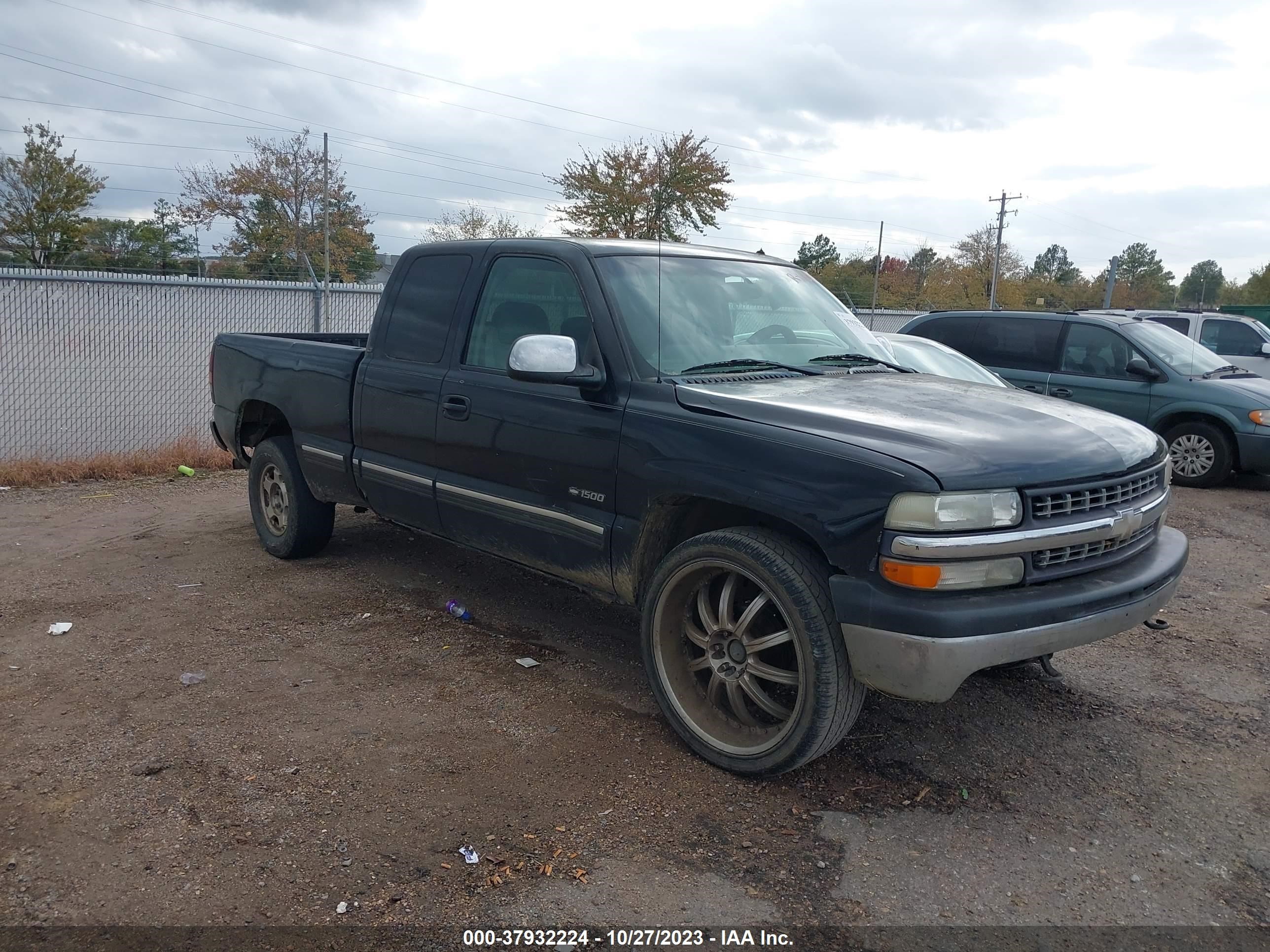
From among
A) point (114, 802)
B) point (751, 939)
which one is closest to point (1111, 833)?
point (751, 939)

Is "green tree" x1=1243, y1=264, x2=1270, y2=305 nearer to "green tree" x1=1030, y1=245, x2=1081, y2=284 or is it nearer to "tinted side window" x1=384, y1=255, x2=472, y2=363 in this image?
"green tree" x1=1030, y1=245, x2=1081, y2=284

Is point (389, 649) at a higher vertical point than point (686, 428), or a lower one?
lower

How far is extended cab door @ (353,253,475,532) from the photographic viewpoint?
4918 millimetres

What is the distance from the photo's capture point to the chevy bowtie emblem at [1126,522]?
346cm

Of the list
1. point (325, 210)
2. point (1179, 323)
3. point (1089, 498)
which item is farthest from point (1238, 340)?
point (325, 210)

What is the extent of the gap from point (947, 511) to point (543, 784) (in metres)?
1.66

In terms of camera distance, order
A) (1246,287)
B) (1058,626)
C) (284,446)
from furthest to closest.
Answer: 1. (1246,287)
2. (284,446)
3. (1058,626)

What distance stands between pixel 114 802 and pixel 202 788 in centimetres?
27

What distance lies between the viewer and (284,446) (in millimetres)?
6156

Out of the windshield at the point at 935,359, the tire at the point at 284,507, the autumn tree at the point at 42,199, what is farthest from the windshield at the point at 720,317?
the autumn tree at the point at 42,199

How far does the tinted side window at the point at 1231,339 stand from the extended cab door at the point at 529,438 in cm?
1342

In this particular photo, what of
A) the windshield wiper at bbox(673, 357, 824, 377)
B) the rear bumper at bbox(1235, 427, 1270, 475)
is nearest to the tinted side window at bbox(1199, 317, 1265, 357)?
the rear bumper at bbox(1235, 427, 1270, 475)

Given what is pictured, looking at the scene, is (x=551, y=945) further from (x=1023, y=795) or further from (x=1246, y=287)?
(x=1246, y=287)

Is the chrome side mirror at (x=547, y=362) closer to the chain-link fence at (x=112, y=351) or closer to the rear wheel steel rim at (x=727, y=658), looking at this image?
the rear wheel steel rim at (x=727, y=658)
